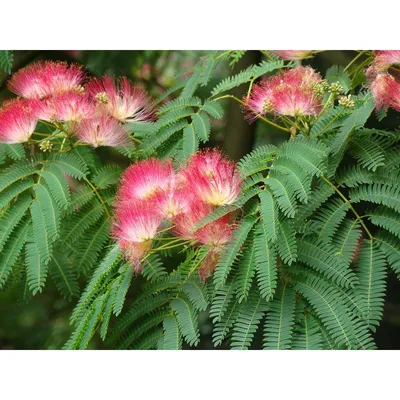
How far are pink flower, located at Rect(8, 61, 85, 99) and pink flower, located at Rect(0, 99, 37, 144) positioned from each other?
0.06 metres

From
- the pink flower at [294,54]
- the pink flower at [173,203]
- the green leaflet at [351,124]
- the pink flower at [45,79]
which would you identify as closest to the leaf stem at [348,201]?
the green leaflet at [351,124]

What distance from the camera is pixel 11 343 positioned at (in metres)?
1.98

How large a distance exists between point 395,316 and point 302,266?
0.37 metres

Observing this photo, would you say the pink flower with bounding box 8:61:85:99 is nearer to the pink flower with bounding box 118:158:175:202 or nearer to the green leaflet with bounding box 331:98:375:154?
the pink flower with bounding box 118:158:175:202

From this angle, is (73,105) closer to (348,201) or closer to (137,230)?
(137,230)

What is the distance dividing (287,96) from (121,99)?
480mm

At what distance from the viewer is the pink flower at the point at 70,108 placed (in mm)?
Answer: 1771

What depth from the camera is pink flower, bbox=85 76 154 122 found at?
1.87 meters

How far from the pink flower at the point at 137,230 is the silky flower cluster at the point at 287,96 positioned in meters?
0.39

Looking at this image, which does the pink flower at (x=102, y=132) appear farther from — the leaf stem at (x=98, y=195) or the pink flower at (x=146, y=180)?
the pink flower at (x=146, y=180)

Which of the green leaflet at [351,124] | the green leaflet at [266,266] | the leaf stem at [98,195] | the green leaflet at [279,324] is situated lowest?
the green leaflet at [279,324]

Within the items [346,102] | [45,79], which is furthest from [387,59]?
[45,79]

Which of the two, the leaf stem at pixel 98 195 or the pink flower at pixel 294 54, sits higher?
the pink flower at pixel 294 54

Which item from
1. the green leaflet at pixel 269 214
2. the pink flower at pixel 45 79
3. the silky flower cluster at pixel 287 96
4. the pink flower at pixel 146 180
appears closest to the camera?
the green leaflet at pixel 269 214
